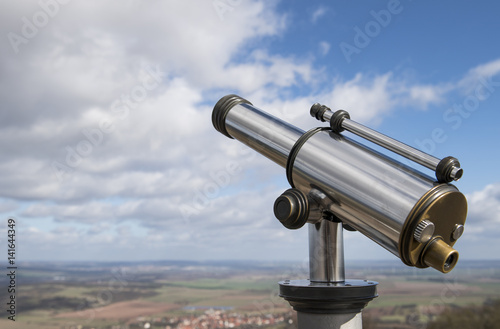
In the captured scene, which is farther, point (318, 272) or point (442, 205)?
point (318, 272)

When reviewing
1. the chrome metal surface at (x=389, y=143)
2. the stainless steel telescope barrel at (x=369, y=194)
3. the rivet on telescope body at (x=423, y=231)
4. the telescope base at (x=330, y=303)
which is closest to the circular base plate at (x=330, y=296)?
the telescope base at (x=330, y=303)

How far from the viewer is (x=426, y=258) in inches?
61.1

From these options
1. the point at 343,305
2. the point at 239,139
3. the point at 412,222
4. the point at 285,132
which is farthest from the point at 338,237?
the point at 239,139

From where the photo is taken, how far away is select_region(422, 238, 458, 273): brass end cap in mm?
1495

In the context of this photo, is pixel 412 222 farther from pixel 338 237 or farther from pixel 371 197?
pixel 338 237

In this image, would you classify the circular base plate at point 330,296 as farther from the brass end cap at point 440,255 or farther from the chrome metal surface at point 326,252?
the brass end cap at point 440,255

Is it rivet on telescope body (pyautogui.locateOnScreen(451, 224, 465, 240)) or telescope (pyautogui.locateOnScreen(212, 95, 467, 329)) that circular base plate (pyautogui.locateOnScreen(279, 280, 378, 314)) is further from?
rivet on telescope body (pyautogui.locateOnScreen(451, 224, 465, 240))

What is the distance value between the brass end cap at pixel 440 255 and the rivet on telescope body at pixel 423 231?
4 cm

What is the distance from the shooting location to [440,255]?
4.92 feet

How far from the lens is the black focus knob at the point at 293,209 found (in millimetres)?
1741

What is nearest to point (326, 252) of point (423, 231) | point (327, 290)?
point (327, 290)

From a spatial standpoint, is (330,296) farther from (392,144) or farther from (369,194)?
(392,144)

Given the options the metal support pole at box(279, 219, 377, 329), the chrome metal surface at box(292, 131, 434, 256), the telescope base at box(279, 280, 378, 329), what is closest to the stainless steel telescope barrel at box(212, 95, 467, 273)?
the chrome metal surface at box(292, 131, 434, 256)

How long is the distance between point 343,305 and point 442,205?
502 millimetres
